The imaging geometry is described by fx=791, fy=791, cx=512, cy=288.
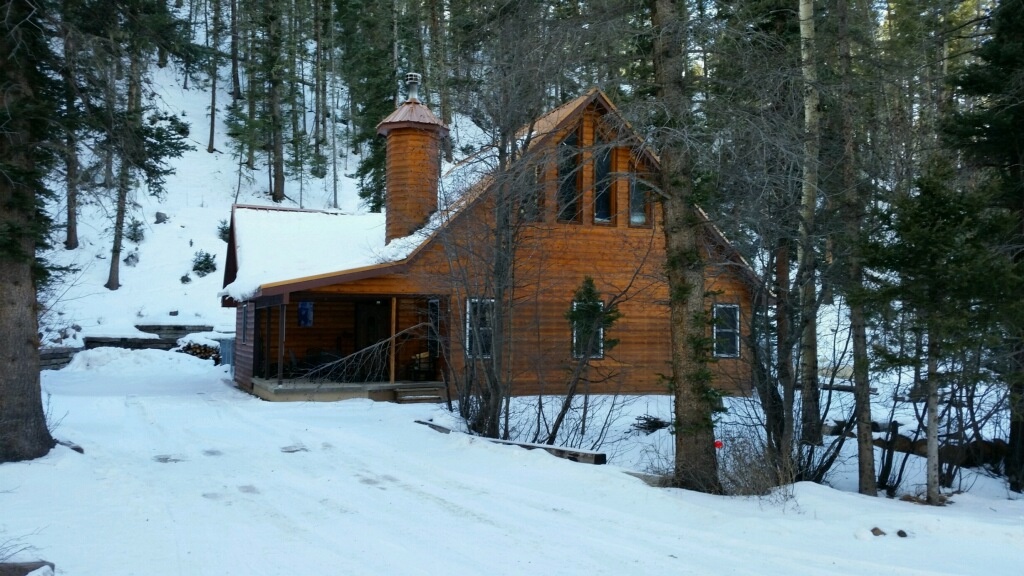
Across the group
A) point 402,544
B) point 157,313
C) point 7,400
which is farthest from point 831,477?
point 157,313

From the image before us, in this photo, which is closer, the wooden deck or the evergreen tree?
the evergreen tree

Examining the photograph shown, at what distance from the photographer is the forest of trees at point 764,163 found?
7867 mm

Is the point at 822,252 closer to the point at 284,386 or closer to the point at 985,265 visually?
the point at 985,265

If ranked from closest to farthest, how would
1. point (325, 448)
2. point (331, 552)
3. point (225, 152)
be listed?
1. point (331, 552)
2. point (325, 448)
3. point (225, 152)

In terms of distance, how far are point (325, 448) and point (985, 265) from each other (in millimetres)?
7938

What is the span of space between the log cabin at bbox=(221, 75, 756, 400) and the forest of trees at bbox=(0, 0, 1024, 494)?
362 cm

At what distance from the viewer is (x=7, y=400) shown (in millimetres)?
8930

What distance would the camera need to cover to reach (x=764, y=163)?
743 cm

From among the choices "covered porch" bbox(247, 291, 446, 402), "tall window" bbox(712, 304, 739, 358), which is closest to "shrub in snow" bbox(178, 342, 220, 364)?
"covered porch" bbox(247, 291, 446, 402)

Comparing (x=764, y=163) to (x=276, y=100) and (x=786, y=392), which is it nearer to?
(x=786, y=392)

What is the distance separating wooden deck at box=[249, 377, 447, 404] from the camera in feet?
52.7

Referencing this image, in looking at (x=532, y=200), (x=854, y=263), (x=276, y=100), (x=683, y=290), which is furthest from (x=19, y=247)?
(x=276, y=100)

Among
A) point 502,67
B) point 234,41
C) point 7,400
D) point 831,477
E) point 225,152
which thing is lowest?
point 831,477

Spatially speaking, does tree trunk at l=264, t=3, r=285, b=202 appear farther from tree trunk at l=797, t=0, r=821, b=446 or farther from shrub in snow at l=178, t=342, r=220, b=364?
tree trunk at l=797, t=0, r=821, b=446
